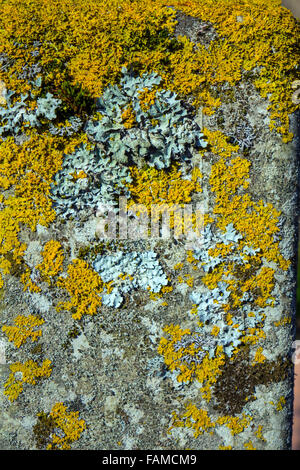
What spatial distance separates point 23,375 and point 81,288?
0.93ft

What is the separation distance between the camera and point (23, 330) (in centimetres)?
113

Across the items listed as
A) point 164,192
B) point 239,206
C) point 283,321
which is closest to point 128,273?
point 164,192

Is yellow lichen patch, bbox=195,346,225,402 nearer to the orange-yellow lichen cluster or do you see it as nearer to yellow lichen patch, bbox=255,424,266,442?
yellow lichen patch, bbox=255,424,266,442

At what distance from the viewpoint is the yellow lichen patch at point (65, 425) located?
45.1 inches

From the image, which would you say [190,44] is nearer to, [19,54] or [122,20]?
[122,20]

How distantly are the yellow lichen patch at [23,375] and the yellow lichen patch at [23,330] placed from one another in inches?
2.5

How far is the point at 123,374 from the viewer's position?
114cm

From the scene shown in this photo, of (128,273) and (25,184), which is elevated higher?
(25,184)

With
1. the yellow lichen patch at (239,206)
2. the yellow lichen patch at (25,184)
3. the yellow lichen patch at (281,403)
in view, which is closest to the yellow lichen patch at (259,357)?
the yellow lichen patch at (281,403)

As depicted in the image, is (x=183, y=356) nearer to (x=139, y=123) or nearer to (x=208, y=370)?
(x=208, y=370)

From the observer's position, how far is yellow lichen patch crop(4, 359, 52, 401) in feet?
3.73

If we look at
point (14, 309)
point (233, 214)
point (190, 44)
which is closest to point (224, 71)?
point (190, 44)

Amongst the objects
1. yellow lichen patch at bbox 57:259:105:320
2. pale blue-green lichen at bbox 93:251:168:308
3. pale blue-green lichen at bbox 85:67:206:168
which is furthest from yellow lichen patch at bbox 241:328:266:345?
pale blue-green lichen at bbox 85:67:206:168

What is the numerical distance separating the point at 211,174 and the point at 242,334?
43cm
